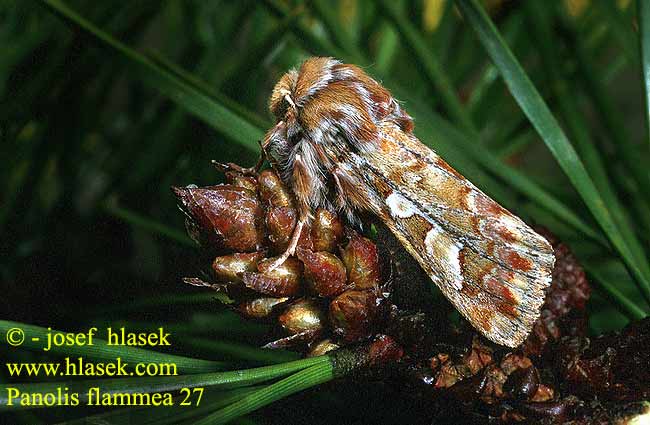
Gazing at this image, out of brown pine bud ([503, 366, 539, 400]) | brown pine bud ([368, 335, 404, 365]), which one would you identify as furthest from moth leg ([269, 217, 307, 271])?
brown pine bud ([503, 366, 539, 400])

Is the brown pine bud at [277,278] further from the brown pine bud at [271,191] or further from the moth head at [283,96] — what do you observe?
the moth head at [283,96]

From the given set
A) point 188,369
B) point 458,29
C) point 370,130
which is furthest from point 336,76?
point 458,29

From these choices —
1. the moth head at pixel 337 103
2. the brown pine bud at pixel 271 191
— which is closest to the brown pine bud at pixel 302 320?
the brown pine bud at pixel 271 191

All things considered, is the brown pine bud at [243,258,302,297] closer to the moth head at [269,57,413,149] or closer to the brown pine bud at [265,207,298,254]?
the brown pine bud at [265,207,298,254]

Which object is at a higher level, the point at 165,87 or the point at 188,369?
the point at 165,87

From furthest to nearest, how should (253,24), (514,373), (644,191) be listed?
(253,24), (644,191), (514,373)

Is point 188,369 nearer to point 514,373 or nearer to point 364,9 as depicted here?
point 514,373
